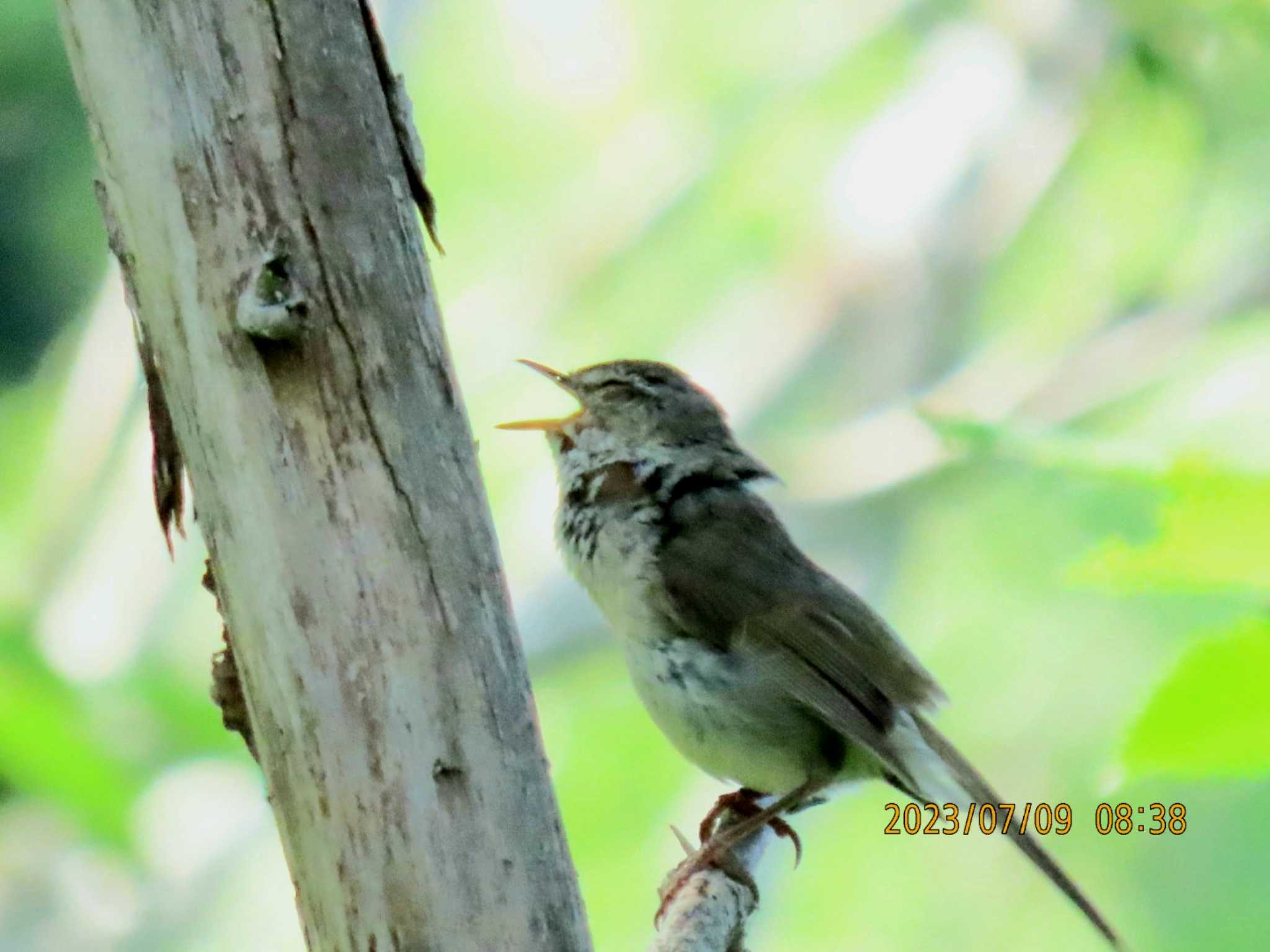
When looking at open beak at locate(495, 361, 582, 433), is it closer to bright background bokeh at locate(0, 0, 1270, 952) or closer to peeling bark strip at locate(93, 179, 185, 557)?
bright background bokeh at locate(0, 0, 1270, 952)

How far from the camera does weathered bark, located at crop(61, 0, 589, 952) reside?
6.98 ft

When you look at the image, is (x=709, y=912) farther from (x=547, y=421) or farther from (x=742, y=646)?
(x=547, y=421)

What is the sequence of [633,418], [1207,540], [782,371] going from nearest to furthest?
[1207,540] < [633,418] < [782,371]

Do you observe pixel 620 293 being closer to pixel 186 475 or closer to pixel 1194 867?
pixel 1194 867

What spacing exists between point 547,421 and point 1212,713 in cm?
275

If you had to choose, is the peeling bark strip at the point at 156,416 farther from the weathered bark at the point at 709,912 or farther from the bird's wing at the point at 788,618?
the bird's wing at the point at 788,618

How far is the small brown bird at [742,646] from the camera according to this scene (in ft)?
11.0

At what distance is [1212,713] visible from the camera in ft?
4.63

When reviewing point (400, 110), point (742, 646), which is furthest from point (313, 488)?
point (742, 646)

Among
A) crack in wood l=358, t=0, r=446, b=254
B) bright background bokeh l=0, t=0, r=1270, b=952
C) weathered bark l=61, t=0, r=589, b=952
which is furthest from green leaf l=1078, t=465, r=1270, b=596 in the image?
bright background bokeh l=0, t=0, r=1270, b=952

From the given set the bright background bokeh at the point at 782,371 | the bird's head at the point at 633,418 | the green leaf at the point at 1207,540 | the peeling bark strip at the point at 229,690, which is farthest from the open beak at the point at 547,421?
the green leaf at the point at 1207,540

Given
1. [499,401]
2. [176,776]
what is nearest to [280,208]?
[176,776]

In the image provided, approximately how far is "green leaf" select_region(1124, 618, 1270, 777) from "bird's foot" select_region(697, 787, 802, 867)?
8.06 ft
